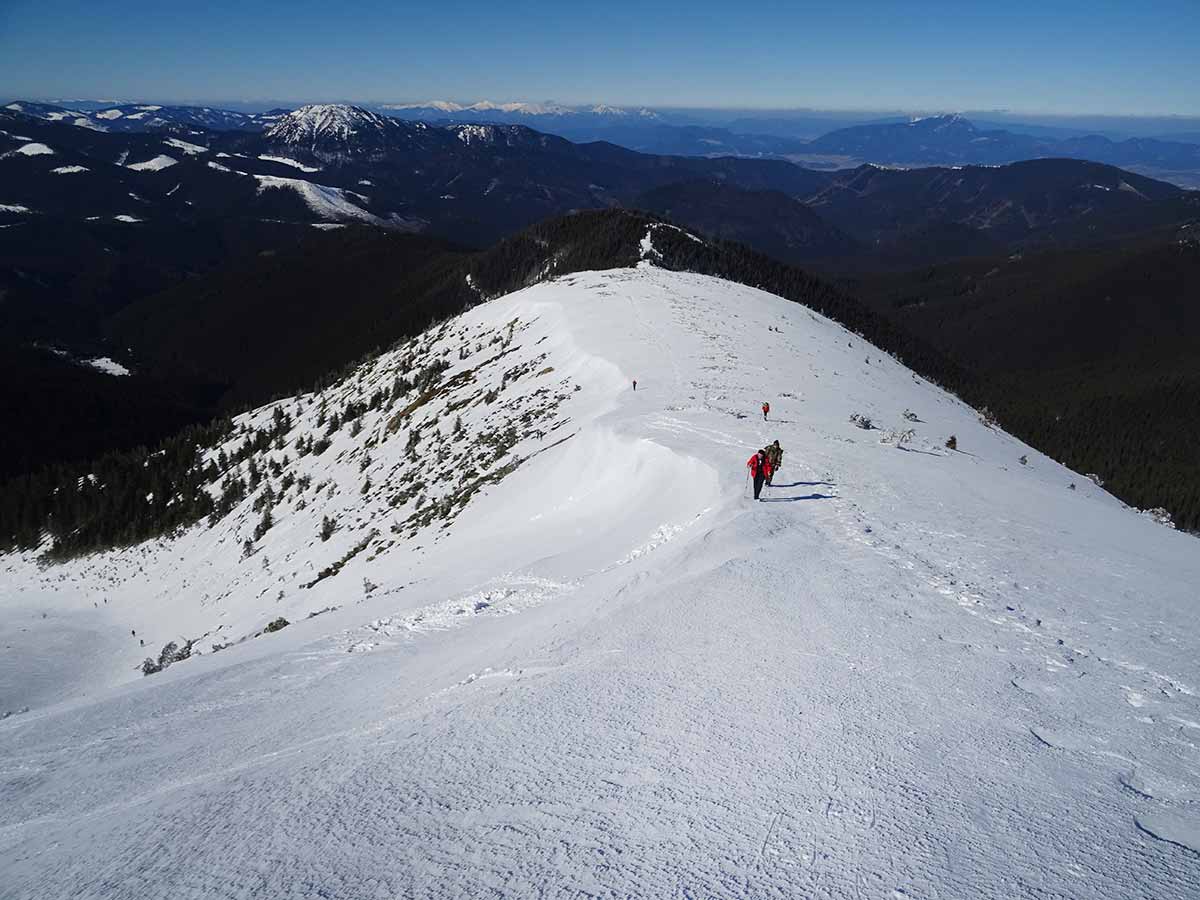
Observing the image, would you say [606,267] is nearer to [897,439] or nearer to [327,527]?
[327,527]

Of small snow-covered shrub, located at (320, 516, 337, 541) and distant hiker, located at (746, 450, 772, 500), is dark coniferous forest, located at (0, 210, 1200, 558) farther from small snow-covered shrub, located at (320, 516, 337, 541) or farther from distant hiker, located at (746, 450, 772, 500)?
distant hiker, located at (746, 450, 772, 500)

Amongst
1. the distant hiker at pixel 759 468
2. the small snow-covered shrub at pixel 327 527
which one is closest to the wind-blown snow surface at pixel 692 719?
the distant hiker at pixel 759 468

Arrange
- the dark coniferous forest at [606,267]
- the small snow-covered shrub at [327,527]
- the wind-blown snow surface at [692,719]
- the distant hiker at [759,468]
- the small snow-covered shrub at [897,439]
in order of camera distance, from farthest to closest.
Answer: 1. the dark coniferous forest at [606,267]
2. the small snow-covered shrub at [327,527]
3. the small snow-covered shrub at [897,439]
4. the distant hiker at [759,468]
5. the wind-blown snow surface at [692,719]

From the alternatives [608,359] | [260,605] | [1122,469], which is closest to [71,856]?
[260,605]

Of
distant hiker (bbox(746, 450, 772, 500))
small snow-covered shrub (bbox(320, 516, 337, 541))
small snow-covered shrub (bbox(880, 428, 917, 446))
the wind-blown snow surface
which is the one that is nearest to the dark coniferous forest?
small snow-covered shrub (bbox(320, 516, 337, 541))

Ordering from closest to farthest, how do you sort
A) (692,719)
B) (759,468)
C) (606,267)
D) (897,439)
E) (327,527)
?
(692,719), (759,468), (897,439), (327,527), (606,267)

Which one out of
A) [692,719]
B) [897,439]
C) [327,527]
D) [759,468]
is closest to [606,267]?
[327,527]

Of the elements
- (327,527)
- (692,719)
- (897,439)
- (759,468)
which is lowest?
(327,527)

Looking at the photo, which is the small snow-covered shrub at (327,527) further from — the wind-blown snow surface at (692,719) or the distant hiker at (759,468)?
the distant hiker at (759,468)

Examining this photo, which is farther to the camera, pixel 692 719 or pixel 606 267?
pixel 606 267
